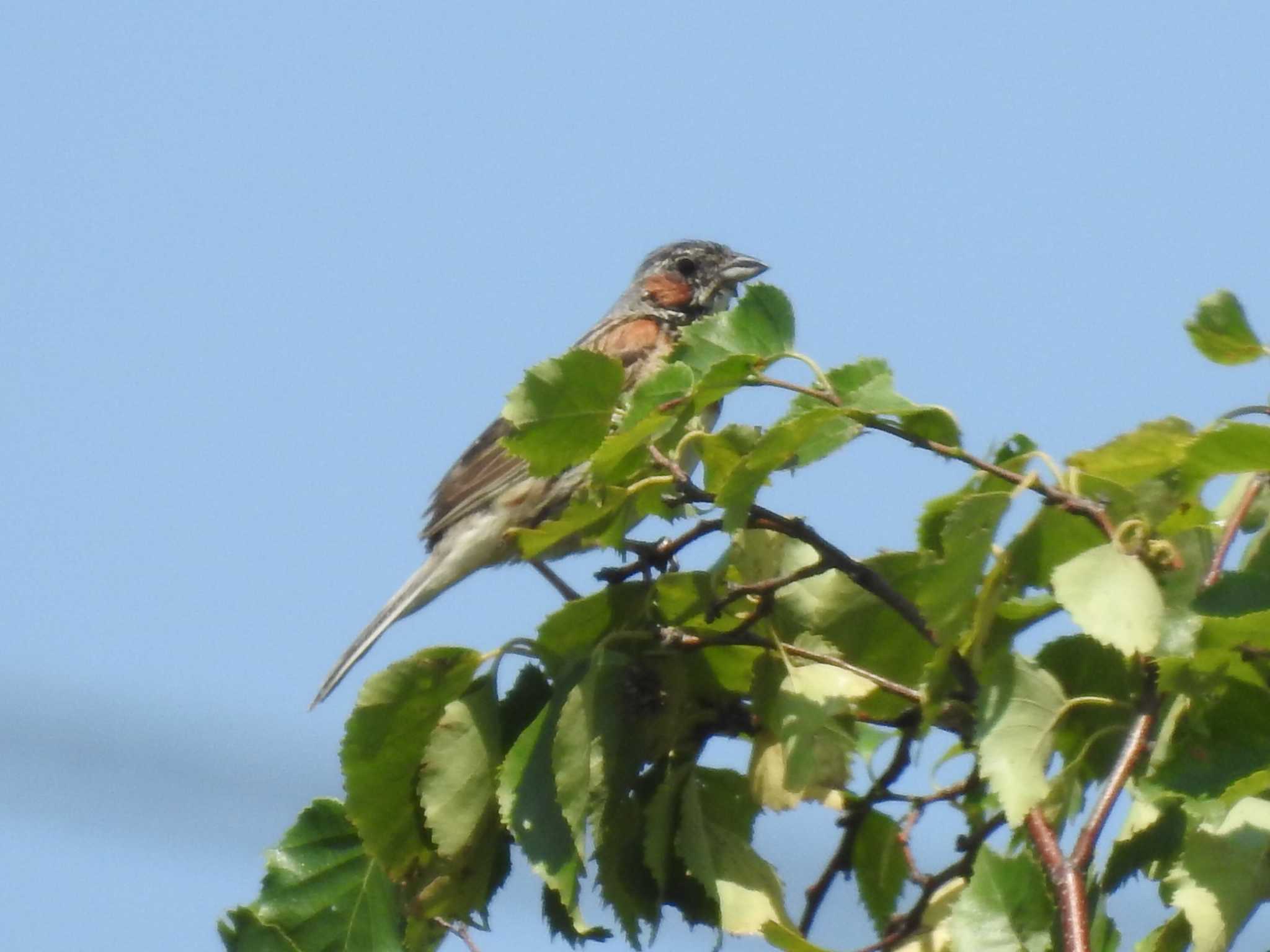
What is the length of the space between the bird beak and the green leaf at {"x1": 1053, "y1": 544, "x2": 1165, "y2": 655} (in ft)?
17.3

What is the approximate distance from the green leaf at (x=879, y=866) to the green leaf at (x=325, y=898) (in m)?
0.70

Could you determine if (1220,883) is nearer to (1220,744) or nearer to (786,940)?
→ (1220,744)

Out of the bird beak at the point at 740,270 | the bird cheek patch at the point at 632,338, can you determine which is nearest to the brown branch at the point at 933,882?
the bird cheek patch at the point at 632,338

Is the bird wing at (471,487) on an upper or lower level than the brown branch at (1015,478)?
upper

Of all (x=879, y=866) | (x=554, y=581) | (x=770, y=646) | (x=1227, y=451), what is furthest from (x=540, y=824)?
(x=554, y=581)

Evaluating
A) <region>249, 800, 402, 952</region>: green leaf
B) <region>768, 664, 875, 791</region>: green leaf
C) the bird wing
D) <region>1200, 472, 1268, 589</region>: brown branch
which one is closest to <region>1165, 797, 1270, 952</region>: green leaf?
<region>1200, 472, 1268, 589</region>: brown branch

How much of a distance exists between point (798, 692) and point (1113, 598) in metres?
0.53

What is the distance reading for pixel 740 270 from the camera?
7.56 metres

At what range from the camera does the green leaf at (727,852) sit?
2623 mm

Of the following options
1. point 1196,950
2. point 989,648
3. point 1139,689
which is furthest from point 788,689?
point 1196,950

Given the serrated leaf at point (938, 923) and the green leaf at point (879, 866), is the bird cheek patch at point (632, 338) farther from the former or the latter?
the serrated leaf at point (938, 923)

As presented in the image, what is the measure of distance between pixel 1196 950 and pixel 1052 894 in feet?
0.60

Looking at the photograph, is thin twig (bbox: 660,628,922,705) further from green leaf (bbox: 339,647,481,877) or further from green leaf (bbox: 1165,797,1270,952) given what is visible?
green leaf (bbox: 1165,797,1270,952)

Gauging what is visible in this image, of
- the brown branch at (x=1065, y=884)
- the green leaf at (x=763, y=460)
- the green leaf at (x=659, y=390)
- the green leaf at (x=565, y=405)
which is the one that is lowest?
the brown branch at (x=1065, y=884)
